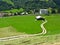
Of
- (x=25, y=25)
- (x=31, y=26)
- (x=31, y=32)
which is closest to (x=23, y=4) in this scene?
(x=25, y=25)

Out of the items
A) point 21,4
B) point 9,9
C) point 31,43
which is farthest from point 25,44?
point 21,4

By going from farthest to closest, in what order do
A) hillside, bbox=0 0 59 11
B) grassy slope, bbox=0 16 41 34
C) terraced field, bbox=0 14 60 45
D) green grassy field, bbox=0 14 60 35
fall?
hillside, bbox=0 0 59 11 → grassy slope, bbox=0 16 41 34 → green grassy field, bbox=0 14 60 35 → terraced field, bbox=0 14 60 45

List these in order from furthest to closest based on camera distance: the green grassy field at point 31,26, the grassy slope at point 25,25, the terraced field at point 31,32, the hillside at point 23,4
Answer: the hillside at point 23,4, the grassy slope at point 25,25, the green grassy field at point 31,26, the terraced field at point 31,32

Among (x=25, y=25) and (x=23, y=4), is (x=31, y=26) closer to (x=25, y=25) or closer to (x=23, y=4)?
(x=25, y=25)

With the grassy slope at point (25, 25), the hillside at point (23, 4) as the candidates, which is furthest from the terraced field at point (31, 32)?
the hillside at point (23, 4)

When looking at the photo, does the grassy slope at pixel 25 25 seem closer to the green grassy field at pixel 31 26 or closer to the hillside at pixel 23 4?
the green grassy field at pixel 31 26

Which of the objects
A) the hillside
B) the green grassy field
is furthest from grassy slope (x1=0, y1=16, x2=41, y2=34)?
the hillside

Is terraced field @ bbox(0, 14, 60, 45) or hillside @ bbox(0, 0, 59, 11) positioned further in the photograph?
hillside @ bbox(0, 0, 59, 11)

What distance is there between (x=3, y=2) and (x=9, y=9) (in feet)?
31.6

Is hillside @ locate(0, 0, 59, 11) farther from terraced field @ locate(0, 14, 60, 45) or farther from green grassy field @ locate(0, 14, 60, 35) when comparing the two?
terraced field @ locate(0, 14, 60, 45)

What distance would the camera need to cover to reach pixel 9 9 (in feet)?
592

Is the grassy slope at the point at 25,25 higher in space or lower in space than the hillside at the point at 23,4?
higher

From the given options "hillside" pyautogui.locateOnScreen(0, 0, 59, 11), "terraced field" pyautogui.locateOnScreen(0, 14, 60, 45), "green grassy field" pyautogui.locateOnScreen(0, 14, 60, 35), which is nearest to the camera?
"terraced field" pyautogui.locateOnScreen(0, 14, 60, 45)

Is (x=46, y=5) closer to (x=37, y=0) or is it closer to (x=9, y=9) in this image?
(x=37, y=0)
